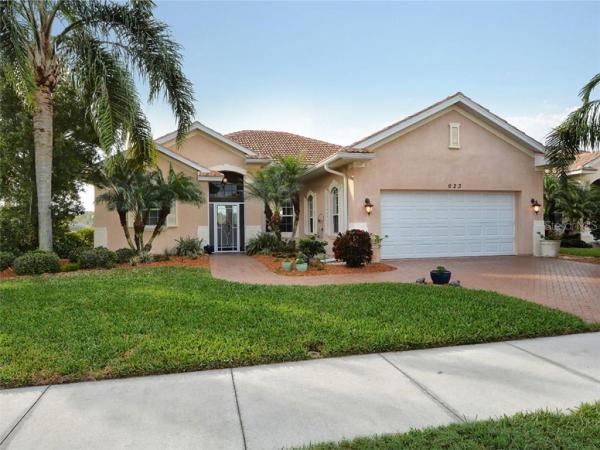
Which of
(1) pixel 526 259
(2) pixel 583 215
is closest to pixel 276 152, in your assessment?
(1) pixel 526 259

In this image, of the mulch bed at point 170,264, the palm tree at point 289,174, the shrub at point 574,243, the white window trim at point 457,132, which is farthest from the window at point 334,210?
the shrub at point 574,243

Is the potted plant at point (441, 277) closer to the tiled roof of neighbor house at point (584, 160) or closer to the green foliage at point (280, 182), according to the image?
the green foliage at point (280, 182)

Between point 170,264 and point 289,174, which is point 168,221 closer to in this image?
point 170,264

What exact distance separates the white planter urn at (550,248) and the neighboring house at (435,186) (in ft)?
1.51

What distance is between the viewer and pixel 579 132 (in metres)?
12.0

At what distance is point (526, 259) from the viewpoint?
45.1 ft

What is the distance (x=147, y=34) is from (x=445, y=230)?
478 inches

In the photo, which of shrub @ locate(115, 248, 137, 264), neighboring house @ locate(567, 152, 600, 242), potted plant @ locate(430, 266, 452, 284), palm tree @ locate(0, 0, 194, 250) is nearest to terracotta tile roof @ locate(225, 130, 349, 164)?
palm tree @ locate(0, 0, 194, 250)

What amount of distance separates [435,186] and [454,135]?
2058 mm

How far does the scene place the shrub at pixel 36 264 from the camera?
10742 mm

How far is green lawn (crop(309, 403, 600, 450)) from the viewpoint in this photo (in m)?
2.77

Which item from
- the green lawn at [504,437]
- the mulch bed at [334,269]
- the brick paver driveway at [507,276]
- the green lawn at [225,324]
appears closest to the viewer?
the green lawn at [504,437]

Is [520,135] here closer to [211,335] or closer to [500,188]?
[500,188]

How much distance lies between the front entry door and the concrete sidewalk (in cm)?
1446
